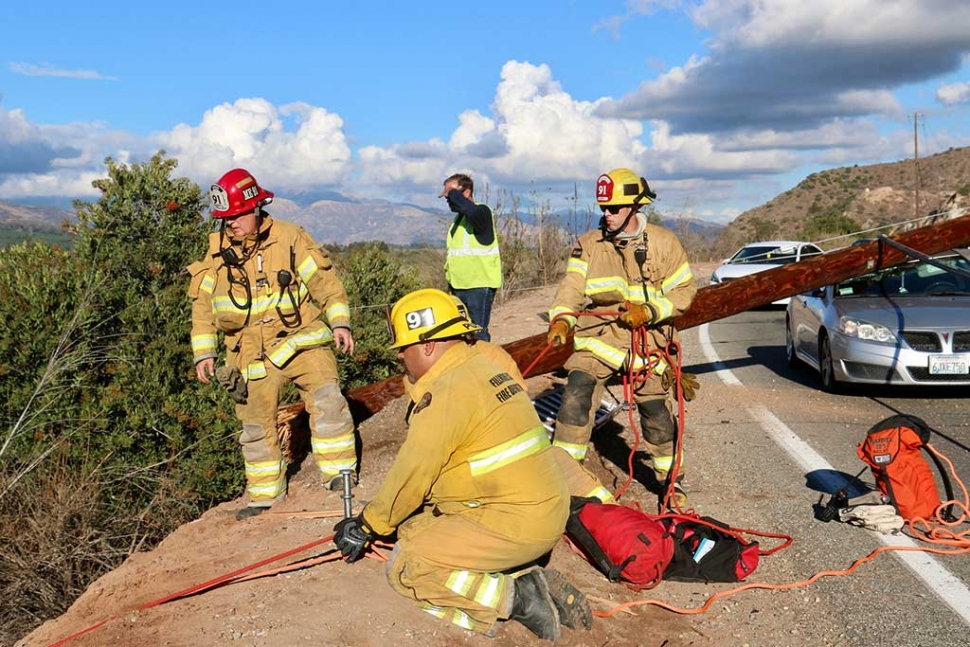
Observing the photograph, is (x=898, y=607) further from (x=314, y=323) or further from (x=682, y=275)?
(x=314, y=323)

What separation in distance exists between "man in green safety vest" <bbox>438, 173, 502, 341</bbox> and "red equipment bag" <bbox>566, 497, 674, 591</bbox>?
3.67m

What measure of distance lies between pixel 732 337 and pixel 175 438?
9.74 meters

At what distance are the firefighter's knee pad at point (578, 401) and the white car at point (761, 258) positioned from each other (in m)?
14.4

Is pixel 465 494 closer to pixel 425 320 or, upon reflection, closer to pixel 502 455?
pixel 502 455

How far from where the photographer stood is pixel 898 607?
4.40 meters

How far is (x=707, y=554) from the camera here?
4945 mm

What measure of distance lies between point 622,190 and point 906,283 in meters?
6.07

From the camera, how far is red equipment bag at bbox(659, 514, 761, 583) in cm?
489

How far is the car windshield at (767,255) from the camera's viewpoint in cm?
2050

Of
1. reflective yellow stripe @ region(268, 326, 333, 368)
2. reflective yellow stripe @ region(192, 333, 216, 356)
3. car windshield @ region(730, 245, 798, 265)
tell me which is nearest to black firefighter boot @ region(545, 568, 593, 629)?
reflective yellow stripe @ region(268, 326, 333, 368)

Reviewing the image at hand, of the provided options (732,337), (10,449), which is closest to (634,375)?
(10,449)

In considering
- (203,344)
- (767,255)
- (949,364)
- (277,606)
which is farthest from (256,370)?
A: (767,255)

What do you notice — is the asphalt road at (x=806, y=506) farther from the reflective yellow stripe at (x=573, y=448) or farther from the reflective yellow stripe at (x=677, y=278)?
the reflective yellow stripe at (x=677, y=278)

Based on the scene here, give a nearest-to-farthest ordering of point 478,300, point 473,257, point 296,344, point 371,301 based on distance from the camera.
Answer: point 296,344 < point 473,257 < point 478,300 < point 371,301
